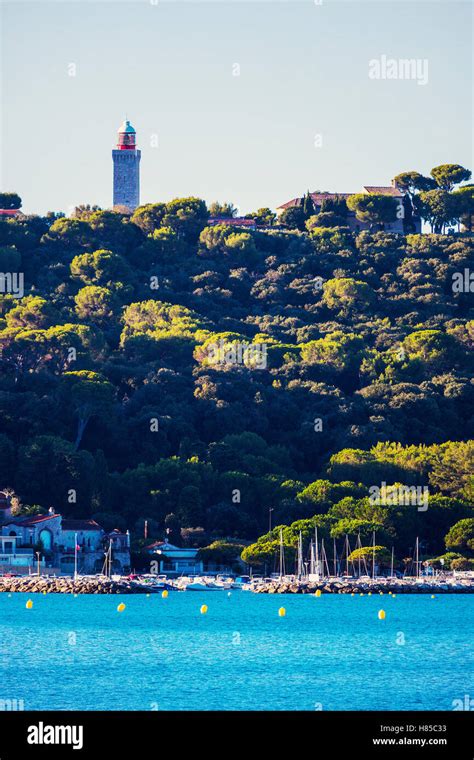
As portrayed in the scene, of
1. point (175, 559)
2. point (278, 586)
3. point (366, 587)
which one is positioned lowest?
point (366, 587)

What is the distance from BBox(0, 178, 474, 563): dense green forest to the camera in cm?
8956

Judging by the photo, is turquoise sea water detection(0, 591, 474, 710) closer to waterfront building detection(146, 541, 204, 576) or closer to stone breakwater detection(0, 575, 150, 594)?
stone breakwater detection(0, 575, 150, 594)

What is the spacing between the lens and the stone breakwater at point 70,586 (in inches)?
3125

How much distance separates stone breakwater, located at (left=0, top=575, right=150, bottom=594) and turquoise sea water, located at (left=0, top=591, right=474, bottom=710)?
4.61 m

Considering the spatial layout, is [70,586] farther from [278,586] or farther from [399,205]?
[399,205]

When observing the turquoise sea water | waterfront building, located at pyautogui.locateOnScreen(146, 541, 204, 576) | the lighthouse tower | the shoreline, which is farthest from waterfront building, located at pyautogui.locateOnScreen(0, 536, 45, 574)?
the lighthouse tower

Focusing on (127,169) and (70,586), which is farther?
(127,169)

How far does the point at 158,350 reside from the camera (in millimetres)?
112125

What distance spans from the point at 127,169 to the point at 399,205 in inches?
883

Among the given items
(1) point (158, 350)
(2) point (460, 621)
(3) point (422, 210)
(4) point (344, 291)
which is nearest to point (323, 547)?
(2) point (460, 621)

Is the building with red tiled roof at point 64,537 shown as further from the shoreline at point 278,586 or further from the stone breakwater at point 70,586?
the stone breakwater at point 70,586

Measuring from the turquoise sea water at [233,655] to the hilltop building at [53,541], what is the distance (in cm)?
1179

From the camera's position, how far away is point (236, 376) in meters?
103

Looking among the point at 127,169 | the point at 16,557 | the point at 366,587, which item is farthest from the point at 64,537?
the point at 127,169
